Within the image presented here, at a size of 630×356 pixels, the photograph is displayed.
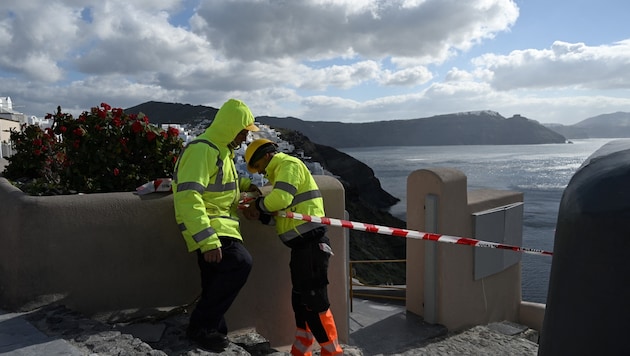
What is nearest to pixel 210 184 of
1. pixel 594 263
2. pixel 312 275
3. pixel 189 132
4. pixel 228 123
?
pixel 228 123

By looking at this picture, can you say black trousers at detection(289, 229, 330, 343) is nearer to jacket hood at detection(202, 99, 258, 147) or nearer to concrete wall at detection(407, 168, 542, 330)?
jacket hood at detection(202, 99, 258, 147)

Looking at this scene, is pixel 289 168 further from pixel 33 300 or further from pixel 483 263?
pixel 483 263

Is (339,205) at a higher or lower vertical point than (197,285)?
higher

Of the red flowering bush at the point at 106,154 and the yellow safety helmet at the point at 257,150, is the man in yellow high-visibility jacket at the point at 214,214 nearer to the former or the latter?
the yellow safety helmet at the point at 257,150

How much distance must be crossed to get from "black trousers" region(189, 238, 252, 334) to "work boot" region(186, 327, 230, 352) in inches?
1.5

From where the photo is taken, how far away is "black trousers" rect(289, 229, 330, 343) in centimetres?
409

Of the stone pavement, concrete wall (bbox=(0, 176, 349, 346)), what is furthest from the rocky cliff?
concrete wall (bbox=(0, 176, 349, 346))

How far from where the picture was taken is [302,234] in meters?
4.09

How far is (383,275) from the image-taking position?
3216 centimetres

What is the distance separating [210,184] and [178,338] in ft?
3.78

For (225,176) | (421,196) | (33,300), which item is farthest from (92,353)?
(421,196)

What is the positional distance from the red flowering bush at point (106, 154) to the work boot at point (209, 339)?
64.3 inches

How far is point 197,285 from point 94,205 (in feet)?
3.55

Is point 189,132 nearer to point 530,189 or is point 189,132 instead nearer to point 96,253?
point 96,253
